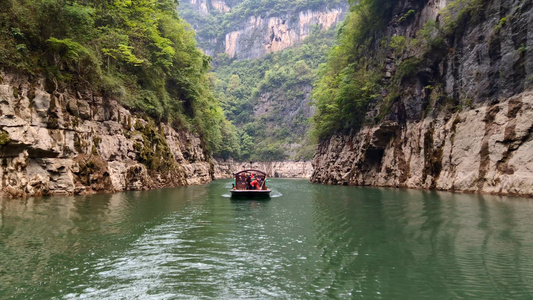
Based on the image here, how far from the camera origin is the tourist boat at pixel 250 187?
18.1m

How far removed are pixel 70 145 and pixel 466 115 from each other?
23908mm

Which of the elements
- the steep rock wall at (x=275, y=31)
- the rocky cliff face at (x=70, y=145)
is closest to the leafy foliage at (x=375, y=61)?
the rocky cliff face at (x=70, y=145)

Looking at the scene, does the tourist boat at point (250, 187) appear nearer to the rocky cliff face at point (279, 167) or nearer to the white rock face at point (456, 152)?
the white rock face at point (456, 152)

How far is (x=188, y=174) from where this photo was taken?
3266cm

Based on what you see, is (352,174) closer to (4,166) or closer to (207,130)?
(207,130)

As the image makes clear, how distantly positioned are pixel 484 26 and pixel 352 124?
1603 cm

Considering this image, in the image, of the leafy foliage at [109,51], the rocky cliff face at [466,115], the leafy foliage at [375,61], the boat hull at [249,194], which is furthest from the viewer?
the leafy foliage at [375,61]

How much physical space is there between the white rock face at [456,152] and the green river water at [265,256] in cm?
682

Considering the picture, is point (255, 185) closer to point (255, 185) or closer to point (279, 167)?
point (255, 185)

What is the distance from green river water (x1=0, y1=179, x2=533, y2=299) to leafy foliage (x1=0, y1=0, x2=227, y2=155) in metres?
9.74

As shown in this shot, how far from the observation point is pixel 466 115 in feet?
68.4

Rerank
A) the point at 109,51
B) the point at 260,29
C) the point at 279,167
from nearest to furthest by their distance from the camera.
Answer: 1. the point at 109,51
2. the point at 279,167
3. the point at 260,29

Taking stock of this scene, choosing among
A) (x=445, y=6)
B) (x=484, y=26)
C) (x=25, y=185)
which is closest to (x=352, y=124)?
(x=445, y=6)

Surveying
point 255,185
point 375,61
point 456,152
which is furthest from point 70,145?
point 375,61
